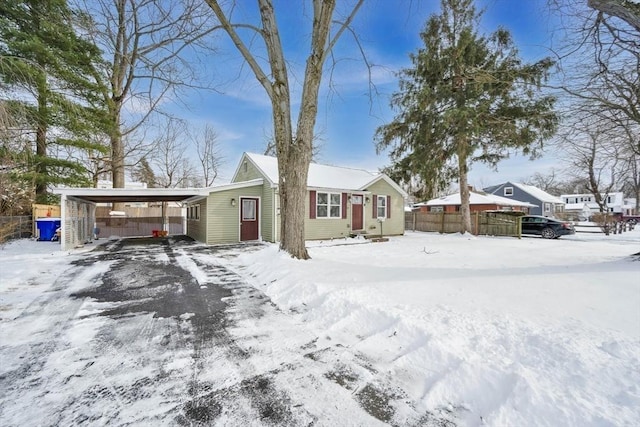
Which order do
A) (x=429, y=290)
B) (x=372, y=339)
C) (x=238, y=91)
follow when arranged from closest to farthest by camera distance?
(x=372, y=339) < (x=429, y=290) < (x=238, y=91)

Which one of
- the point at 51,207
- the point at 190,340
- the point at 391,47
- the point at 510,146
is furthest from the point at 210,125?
the point at 190,340

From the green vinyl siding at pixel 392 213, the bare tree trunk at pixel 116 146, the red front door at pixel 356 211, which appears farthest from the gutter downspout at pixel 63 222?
the green vinyl siding at pixel 392 213

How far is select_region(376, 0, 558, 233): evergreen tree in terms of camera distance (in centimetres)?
1282

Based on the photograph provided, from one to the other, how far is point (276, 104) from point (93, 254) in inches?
305

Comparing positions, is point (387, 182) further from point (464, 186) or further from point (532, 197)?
point (532, 197)

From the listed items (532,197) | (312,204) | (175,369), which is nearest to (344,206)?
(312,204)

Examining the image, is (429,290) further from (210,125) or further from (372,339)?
(210,125)

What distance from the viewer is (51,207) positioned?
13516 mm

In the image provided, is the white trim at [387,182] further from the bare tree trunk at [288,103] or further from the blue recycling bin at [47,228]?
the blue recycling bin at [47,228]

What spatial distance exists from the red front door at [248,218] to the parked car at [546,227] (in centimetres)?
1460

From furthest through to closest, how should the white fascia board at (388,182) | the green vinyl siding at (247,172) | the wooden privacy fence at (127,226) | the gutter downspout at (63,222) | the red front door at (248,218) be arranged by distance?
Answer: the wooden privacy fence at (127,226), the white fascia board at (388,182), the green vinyl siding at (247,172), the red front door at (248,218), the gutter downspout at (63,222)

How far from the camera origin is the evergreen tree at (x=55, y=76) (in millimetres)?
9391

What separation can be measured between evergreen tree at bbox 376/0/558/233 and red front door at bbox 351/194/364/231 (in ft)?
11.3

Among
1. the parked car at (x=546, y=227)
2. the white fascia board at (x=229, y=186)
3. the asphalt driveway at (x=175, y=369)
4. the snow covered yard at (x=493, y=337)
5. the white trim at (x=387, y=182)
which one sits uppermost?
the white trim at (x=387, y=182)
